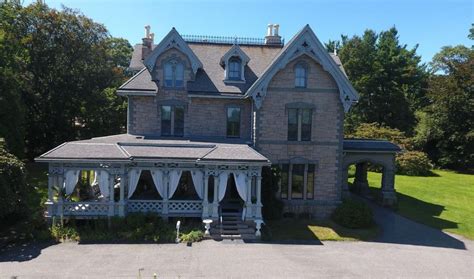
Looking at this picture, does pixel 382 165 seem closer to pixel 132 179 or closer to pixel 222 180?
pixel 222 180

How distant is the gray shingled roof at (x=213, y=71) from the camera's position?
25203 mm

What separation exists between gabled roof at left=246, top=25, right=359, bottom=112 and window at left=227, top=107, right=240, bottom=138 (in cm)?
259

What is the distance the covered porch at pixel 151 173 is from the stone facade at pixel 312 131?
9.22ft

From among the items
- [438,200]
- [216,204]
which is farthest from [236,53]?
[438,200]

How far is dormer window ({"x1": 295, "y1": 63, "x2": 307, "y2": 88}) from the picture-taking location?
2394 cm

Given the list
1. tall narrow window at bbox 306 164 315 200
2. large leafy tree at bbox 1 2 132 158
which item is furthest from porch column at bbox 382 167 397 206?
large leafy tree at bbox 1 2 132 158

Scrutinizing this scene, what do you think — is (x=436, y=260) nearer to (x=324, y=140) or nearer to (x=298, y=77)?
(x=324, y=140)

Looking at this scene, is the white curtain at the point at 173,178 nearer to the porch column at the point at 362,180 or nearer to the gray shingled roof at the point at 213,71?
the gray shingled roof at the point at 213,71

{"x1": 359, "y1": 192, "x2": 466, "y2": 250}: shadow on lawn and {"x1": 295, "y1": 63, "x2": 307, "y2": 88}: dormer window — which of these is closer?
{"x1": 359, "y1": 192, "x2": 466, "y2": 250}: shadow on lawn

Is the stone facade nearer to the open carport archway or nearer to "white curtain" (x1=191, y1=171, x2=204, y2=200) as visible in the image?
the open carport archway

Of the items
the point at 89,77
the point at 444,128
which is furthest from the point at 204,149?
the point at 444,128

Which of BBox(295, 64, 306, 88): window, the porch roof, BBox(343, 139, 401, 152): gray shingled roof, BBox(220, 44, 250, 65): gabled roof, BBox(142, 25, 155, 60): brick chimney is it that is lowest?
the porch roof

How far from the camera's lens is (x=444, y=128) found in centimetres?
5444

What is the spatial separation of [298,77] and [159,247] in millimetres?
13634
